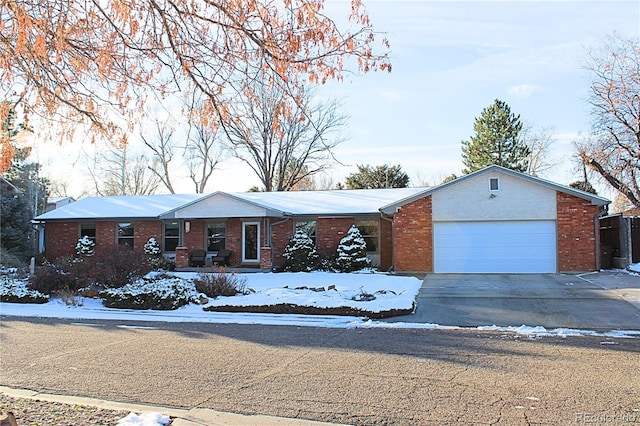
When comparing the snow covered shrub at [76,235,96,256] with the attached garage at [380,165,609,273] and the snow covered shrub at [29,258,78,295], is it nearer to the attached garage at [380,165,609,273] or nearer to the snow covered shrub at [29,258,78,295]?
the snow covered shrub at [29,258,78,295]

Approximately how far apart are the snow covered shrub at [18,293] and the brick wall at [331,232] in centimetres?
1124

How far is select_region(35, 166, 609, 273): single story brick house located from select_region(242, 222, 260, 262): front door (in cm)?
5

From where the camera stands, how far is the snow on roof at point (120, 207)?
2547 centimetres

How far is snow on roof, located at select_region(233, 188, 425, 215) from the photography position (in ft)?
74.9

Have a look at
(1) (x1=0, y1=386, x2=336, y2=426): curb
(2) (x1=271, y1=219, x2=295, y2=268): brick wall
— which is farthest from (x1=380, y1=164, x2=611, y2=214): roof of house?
(1) (x1=0, y1=386, x2=336, y2=426): curb

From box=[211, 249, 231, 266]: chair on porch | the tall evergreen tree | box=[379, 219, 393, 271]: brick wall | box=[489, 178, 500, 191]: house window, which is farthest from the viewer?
the tall evergreen tree

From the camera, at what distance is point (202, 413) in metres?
5.12

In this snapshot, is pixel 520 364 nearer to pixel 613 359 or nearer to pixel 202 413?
pixel 613 359

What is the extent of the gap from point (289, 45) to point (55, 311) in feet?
34.4

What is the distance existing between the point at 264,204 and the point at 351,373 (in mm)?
17079

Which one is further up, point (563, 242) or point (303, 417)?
point (563, 242)

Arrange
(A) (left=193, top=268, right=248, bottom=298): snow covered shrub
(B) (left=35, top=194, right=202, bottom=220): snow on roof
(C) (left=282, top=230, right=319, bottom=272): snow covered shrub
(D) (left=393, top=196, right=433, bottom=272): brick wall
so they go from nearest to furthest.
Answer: (A) (left=193, top=268, right=248, bottom=298): snow covered shrub → (D) (left=393, top=196, right=433, bottom=272): brick wall → (C) (left=282, top=230, right=319, bottom=272): snow covered shrub → (B) (left=35, top=194, right=202, bottom=220): snow on roof

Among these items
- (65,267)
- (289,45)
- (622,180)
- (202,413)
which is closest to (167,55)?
(289,45)

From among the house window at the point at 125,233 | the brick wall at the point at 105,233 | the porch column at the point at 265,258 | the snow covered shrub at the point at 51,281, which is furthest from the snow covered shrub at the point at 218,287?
the brick wall at the point at 105,233
